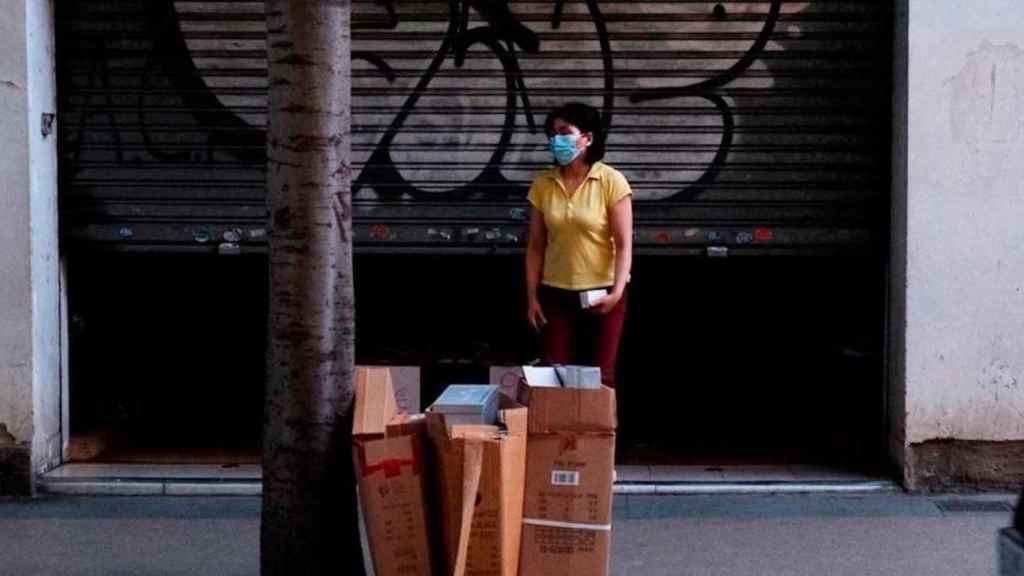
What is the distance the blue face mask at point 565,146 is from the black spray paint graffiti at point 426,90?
0.99m

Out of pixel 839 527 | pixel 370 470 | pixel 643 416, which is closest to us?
pixel 370 470

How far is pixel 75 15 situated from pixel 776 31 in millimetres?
3646

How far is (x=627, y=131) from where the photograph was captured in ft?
27.8

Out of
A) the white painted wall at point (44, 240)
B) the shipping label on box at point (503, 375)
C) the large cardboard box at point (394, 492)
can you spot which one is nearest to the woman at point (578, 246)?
the shipping label on box at point (503, 375)

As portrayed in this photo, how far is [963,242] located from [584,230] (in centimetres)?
192

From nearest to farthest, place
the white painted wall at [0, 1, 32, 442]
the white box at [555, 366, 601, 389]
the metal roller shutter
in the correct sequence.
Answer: the white box at [555, 366, 601, 389]
the white painted wall at [0, 1, 32, 442]
the metal roller shutter

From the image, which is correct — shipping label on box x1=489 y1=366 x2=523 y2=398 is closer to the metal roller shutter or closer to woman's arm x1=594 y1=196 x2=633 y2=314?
the metal roller shutter

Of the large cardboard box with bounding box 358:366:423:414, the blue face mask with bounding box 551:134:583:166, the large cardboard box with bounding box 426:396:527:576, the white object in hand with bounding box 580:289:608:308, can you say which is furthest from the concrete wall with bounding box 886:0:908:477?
the large cardboard box with bounding box 426:396:527:576

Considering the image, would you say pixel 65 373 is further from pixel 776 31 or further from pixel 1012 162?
pixel 1012 162

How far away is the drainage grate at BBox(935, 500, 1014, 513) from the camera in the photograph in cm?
786

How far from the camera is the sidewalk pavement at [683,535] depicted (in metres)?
6.90

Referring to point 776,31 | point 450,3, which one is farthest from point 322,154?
point 776,31

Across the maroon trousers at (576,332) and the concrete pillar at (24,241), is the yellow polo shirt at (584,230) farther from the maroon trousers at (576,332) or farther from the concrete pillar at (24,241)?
the concrete pillar at (24,241)

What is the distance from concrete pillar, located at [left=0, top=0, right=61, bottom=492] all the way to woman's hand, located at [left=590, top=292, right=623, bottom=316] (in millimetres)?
2828
